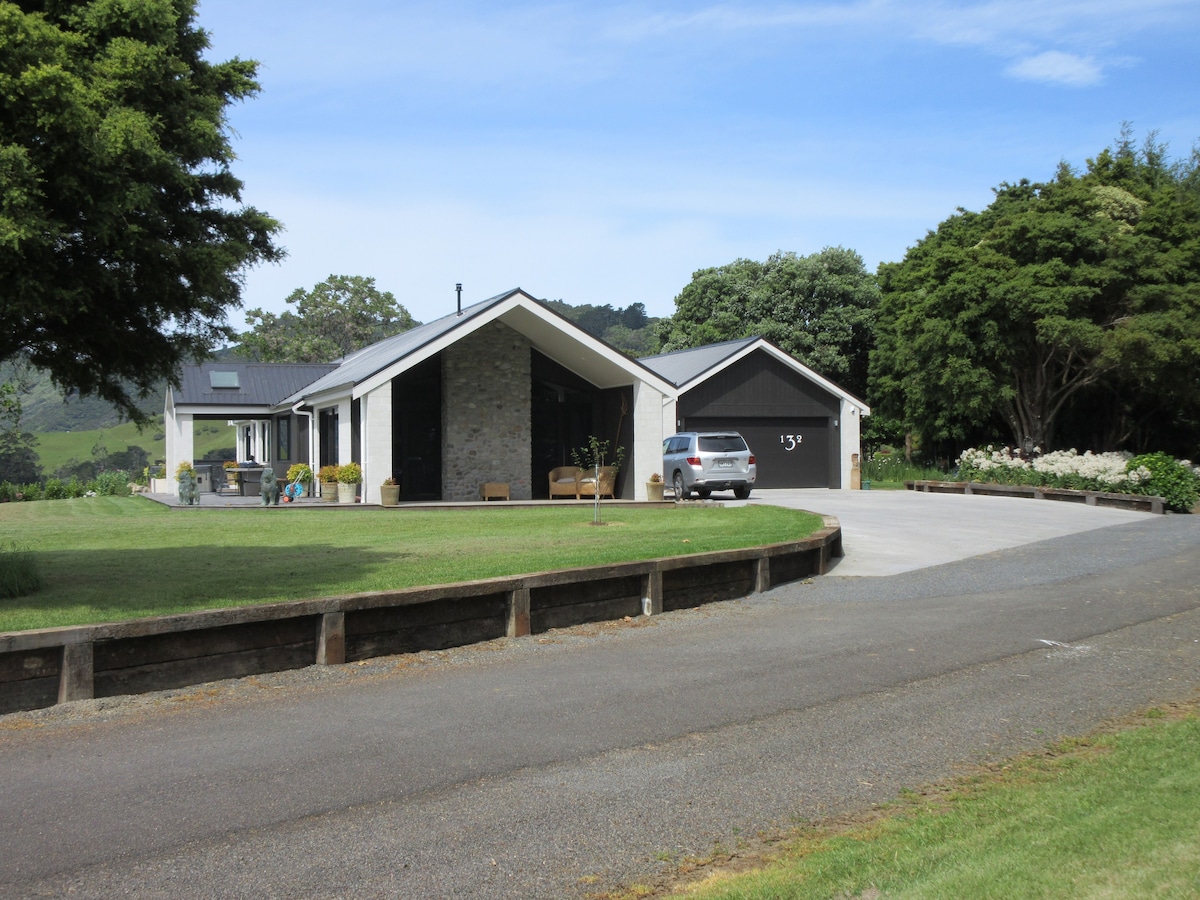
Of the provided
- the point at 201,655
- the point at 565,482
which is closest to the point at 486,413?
the point at 565,482

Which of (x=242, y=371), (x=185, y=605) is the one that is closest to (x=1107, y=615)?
(x=185, y=605)

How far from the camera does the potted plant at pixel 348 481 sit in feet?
78.4

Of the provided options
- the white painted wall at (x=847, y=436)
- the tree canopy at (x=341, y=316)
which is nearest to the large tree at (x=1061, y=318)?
the white painted wall at (x=847, y=436)

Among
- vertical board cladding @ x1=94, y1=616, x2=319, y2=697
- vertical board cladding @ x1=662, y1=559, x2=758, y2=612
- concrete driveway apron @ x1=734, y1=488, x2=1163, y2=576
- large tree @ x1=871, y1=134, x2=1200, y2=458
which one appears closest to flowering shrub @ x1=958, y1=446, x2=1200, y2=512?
concrete driveway apron @ x1=734, y1=488, x2=1163, y2=576

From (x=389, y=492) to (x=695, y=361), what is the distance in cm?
1580

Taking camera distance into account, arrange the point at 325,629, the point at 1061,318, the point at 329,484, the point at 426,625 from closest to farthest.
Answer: the point at 325,629 → the point at 426,625 → the point at 329,484 → the point at 1061,318

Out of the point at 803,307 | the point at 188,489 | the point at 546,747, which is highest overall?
the point at 803,307

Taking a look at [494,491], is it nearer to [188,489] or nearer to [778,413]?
[188,489]

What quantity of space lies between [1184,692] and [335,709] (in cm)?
566

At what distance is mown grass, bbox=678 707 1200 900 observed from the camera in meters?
3.93

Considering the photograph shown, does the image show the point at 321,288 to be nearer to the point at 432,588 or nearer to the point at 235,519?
the point at 235,519

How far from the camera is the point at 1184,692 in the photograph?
24.1 feet

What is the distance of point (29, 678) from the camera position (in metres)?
7.12

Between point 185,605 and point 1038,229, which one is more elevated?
point 1038,229
